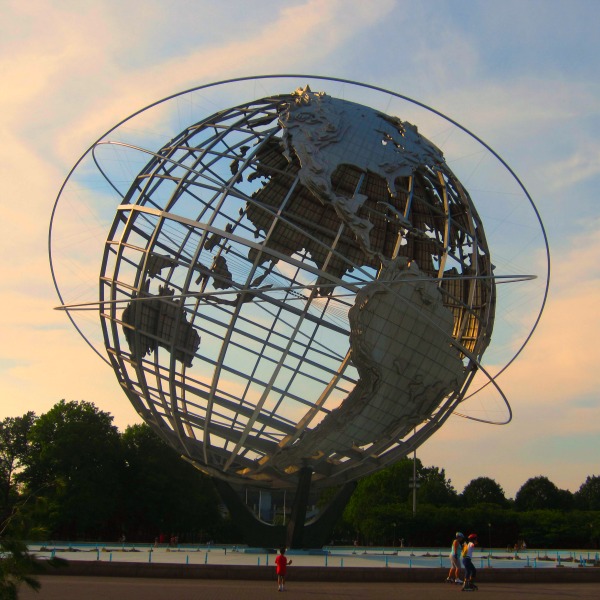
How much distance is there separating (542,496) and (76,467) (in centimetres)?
4618

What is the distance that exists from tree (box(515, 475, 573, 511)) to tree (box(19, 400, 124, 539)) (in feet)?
137

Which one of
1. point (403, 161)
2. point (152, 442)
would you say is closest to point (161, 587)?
point (403, 161)

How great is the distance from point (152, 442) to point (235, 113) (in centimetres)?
2969

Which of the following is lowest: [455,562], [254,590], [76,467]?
[254,590]

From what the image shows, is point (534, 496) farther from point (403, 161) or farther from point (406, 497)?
point (403, 161)

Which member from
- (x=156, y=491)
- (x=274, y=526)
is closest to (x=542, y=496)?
(x=156, y=491)

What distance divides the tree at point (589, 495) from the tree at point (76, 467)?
45470mm

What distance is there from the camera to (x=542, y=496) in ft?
238

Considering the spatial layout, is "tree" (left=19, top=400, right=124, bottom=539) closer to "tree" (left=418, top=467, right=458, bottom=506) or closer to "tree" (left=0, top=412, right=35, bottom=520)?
"tree" (left=0, top=412, right=35, bottom=520)

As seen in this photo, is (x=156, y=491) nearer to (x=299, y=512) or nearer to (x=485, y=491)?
(x=299, y=512)

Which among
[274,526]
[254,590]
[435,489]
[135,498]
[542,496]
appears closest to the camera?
[254,590]

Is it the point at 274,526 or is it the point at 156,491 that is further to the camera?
the point at 156,491

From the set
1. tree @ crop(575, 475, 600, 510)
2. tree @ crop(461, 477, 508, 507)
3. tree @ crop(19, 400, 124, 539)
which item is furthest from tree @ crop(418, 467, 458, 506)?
tree @ crop(19, 400, 124, 539)

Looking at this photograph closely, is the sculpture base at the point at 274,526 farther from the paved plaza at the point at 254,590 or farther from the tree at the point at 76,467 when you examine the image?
the tree at the point at 76,467
